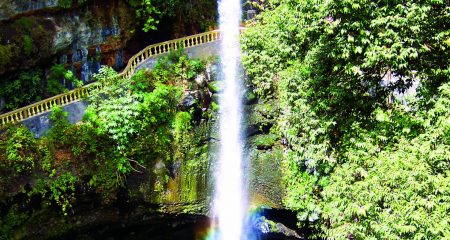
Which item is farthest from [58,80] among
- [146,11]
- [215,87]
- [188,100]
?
[215,87]

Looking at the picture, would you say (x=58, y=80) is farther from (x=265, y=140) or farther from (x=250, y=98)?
(x=265, y=140)

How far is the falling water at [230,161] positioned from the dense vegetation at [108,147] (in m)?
0.81

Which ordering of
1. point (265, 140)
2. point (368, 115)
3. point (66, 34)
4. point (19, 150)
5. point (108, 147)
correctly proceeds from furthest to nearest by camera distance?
point (66, 34)
point (265, 140)
point (108, 147)
point (19, 150)
point (368, 115)

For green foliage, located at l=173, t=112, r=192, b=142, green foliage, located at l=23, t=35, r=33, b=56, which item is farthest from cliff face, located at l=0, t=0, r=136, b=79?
green foliage, located at l=173, t=112, r=192, b=142

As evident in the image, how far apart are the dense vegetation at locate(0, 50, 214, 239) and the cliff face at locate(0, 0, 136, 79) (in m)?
3.25

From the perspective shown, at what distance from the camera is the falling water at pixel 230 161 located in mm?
15570

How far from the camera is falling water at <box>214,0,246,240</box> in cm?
1557

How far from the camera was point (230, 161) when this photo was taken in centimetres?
1565

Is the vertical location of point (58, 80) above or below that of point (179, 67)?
above

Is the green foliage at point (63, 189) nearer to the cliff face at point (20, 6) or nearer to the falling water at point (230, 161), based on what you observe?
the falling water at point (230, 161)

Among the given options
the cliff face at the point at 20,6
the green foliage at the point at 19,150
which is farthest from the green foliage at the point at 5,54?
the green foliage at the point at 19,150

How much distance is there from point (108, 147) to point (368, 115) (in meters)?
8.05

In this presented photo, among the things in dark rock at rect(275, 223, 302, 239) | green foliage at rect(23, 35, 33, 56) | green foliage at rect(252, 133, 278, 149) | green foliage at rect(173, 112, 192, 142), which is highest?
green foliage at rect(23, 35, 33, 56)

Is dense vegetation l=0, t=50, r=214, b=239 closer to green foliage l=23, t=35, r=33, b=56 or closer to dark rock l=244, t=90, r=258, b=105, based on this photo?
dark rock l=244, t=90, r=258, b=105
